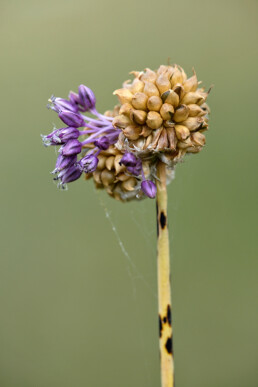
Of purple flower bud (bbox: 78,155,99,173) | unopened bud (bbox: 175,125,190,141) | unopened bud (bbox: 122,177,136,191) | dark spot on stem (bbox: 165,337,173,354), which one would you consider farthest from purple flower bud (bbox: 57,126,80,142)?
dark spot on stem (bbox: 165,337,173,354)

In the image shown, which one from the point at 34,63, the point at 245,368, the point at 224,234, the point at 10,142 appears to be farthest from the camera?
the point at 34,63

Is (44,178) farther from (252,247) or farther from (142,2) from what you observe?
(142,2)

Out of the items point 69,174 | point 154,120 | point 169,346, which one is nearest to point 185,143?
point 154,120

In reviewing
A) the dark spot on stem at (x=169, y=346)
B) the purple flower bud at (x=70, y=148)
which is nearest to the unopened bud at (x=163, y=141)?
the purple flower bud at (x=70, y=148)

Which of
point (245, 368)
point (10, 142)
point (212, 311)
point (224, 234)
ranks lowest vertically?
point (245, 368)

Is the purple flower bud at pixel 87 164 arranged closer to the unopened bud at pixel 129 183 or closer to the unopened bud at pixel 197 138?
the unopened bud at pixel 129 183

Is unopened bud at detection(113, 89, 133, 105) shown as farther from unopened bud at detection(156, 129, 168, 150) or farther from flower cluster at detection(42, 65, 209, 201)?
unopened bud at detection(156, 129, 168, 150)

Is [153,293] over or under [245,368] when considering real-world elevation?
over

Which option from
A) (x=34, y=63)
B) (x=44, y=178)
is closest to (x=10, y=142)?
(x=44, y=178)
